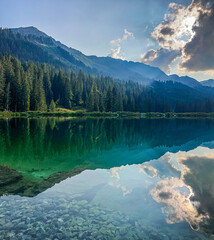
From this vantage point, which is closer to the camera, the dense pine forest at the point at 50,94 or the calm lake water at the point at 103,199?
the calm lake water at the point at 103,199

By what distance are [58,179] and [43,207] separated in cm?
366

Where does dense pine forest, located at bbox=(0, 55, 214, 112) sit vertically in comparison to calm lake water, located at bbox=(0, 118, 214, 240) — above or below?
above

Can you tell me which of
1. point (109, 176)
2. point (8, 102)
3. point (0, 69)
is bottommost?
point (109, 176)

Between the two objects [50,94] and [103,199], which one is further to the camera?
[50,94]

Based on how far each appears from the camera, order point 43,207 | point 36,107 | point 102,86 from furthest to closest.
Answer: point 102,86 → point 36,107 → point 43,207

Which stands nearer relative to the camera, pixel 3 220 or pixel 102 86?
pixel 3 220

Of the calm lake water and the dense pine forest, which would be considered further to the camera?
the dense pine forest

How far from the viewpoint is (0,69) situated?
7888 centimetres

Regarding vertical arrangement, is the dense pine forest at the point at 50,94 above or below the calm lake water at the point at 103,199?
above

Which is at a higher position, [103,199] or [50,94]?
[50,94]

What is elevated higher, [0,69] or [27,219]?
[0,69]

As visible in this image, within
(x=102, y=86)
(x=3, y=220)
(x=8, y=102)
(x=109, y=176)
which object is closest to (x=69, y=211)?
(x=3, y=220)

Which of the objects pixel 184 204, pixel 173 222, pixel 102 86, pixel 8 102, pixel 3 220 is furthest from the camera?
pixel 102 86

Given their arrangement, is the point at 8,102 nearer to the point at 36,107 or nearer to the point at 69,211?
the point at 36,107
